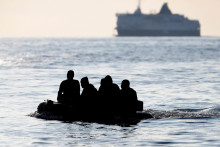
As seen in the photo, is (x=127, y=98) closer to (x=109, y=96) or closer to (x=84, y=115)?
(x=109, y=96)

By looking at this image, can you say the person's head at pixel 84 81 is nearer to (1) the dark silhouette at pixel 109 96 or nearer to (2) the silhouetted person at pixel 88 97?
(2) the silhouetted person at pixel 88 97

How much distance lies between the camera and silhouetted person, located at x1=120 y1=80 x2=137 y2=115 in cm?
1694

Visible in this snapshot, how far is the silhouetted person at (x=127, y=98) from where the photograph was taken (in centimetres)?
1694

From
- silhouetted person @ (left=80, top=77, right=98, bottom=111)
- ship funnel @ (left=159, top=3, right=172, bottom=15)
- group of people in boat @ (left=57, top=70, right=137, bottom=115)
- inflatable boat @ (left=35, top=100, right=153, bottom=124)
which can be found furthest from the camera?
ship funnel @ (left=159, top=3, right=172, bottom=15)

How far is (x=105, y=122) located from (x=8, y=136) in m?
3.21

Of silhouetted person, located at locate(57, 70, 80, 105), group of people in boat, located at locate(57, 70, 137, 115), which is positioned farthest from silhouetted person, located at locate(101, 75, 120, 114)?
silhouetted person, located at locate(57, 70, 80, 105)

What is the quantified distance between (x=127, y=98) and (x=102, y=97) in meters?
0.79

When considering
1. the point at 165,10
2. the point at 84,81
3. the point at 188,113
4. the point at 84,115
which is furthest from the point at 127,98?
the point at 165,10

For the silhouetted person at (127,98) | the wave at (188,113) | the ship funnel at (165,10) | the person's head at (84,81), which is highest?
the ship funnel at (165,10)

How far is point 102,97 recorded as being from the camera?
17344mm

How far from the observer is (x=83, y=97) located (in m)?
17.5

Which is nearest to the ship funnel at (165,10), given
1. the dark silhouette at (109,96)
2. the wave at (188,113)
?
the wave at (188,113)

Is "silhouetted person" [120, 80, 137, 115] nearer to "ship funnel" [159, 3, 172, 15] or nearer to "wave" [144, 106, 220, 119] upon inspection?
"wave" [144, 106, 220, 119]

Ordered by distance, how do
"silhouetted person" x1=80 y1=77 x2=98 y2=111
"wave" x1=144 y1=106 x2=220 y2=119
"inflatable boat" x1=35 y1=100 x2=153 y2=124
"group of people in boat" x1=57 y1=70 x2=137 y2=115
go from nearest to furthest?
"group of people in boat" x1=57 y1=70 x2=137 y2=115, "inflatable boat" x1=35 y1=100 x2=153 y2=124, "silhouetted person" x1=80 y1=77 x2=98 y2=111, "wave" x1=144 y1=106 x2=220 y2=119
